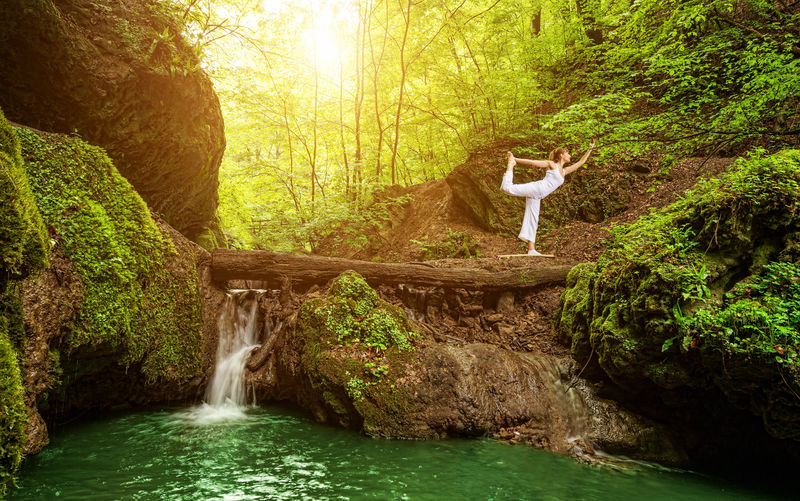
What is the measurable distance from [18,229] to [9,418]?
139 cm

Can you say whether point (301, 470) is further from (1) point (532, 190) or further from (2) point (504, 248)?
(2) point (504, 248)

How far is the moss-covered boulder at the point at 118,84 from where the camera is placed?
545 centimetres

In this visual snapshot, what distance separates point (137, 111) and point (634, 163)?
13588mm

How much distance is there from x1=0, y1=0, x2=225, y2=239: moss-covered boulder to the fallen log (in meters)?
2.44

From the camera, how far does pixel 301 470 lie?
4055 millimetres

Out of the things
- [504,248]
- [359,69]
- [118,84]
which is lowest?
[504,248]

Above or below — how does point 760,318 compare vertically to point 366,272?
below

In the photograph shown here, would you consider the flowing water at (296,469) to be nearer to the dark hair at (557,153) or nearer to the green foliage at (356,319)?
the green foliage at (356,319)

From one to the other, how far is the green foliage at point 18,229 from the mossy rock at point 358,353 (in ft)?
11.7

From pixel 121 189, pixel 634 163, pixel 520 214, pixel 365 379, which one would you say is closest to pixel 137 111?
pixel 121 189

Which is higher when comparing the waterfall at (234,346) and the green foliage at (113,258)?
the green foliage at (113,258)

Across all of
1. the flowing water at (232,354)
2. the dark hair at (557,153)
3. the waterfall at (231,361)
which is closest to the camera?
the waterfall at (231,361)

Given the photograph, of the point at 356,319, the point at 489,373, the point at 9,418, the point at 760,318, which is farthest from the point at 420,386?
the point at 9,418

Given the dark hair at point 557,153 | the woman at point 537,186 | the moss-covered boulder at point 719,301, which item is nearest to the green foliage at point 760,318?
the moss-covered boulder at point 719,301
